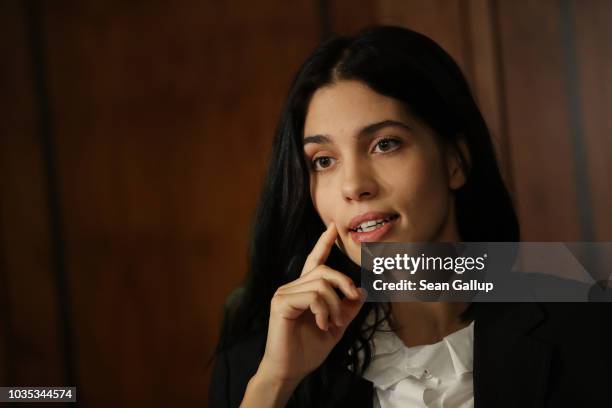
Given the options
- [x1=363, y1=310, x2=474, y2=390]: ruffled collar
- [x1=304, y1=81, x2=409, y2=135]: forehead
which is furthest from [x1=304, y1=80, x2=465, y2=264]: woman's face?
[x1=363, y1=310, x2=474, y2=390]: ruffled collar

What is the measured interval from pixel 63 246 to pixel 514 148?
0.94m

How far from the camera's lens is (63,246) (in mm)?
1268

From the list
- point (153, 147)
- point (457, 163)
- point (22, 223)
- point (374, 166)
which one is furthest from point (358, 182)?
point (22, 223)

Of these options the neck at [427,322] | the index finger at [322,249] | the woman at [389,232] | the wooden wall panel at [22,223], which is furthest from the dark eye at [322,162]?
the wooden wall panel at [22,223]

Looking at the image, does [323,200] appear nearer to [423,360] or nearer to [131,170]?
[423,360]

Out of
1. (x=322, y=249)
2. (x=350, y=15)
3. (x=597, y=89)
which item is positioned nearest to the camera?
(x=322, y=249)

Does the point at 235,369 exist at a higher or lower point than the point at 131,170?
lower

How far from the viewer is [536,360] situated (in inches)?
27.1

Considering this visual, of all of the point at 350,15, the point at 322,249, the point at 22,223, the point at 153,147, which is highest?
the point at 350,15

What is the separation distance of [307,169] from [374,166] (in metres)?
0.10

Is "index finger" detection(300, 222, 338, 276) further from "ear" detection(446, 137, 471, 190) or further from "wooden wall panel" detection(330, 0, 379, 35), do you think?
"wooden wall panel" detection(330, 0, 379, 35)

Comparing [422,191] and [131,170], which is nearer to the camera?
[422,191]

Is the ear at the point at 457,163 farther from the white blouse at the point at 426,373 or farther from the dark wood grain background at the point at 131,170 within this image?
the dark wood grain background at the point at 131,170

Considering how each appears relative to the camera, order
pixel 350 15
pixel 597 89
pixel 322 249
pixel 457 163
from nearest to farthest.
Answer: pixel 322 249, pixel 457 163, pixel 597 89, pixel 350 15
